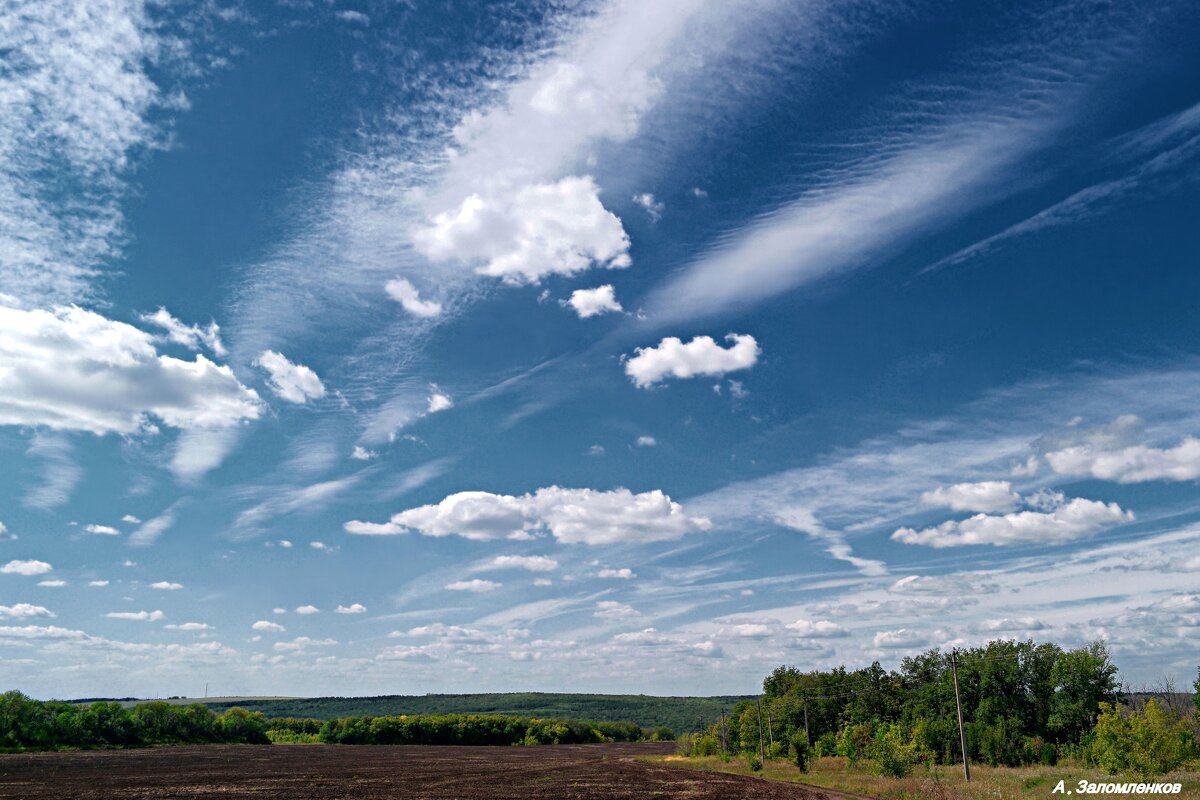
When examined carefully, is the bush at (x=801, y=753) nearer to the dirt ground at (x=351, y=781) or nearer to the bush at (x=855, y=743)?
the bush at (x=855, y=743)

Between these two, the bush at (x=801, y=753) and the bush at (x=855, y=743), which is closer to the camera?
the bush at (x=855, y=743)

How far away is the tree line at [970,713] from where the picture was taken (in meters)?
75.4

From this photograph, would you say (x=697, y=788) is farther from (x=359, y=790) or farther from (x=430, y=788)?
(x=359, y=790)

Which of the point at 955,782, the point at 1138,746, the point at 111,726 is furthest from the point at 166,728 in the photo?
the point at 1138,746

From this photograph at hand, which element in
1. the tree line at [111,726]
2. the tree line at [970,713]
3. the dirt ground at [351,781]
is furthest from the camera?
the tree line at [111,726]

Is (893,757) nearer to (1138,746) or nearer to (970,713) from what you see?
(1138,746)

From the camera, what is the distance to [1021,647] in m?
90.2

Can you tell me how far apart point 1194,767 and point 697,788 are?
3909 centimetres

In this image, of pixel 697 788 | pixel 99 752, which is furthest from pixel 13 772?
pixel 697 788

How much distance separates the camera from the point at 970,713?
300 ft

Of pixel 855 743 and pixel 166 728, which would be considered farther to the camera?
pixel 166 728

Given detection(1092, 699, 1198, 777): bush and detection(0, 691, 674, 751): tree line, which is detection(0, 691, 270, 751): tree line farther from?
detection(1092, 699, 1198, 777): bush

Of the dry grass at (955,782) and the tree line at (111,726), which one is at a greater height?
the dry grass at (955,782)

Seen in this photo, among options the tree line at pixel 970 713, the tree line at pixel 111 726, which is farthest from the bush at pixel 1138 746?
the tree line at pixel 111 726
